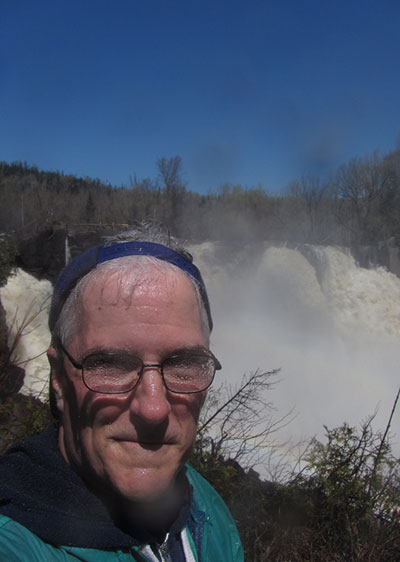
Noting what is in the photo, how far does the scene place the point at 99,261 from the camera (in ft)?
3.90

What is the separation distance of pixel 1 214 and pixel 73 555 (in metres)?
20.4

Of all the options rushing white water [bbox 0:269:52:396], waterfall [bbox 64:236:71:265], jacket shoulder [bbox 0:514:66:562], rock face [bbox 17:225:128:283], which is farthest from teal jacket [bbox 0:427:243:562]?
waterfall [bbox 64:236:71:265]

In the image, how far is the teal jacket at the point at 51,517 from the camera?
0.87 m

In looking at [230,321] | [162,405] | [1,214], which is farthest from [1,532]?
[1,214]

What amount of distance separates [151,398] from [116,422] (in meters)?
0.10

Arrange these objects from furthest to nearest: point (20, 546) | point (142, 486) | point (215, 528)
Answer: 1. point (215, 528)
2. point (142, 486)
3. point (20, 546)

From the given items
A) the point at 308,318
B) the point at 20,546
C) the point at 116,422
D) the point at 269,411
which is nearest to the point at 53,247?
the point at 269,411

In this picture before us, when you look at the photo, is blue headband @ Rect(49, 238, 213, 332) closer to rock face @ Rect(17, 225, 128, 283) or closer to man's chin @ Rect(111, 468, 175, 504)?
man's chin @ Rect(111, 468, 175, 504)

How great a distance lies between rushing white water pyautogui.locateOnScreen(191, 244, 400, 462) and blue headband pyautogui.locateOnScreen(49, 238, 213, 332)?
12.8 metres

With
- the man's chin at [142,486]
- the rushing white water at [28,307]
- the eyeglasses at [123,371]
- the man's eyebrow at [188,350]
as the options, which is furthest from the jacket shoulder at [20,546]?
the rushing white water at [28,307]

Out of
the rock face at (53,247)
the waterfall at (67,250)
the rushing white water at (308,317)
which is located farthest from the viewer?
the rushing white water at (308,317)

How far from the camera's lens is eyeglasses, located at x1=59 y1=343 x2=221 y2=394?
3.42 feet

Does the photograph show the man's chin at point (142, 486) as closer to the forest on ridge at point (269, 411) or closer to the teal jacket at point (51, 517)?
the teal jacket at point (51, 517)

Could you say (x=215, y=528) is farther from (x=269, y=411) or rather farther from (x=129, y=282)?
(x=269, y=411)
